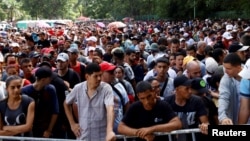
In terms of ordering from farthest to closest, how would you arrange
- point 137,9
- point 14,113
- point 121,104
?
point 137,9 → point 121,104 → point 14,113

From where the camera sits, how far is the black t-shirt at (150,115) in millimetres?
4918

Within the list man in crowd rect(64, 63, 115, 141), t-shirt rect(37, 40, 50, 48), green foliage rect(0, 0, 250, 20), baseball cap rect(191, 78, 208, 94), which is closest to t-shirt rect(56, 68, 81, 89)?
man in crowd rect(64, 63, 115, 141)

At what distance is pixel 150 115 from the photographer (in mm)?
4953

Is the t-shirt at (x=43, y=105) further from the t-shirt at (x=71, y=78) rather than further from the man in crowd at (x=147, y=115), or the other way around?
the man in crowd at (x=147, y=115)

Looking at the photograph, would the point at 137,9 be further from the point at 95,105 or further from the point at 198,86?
the point at 95,105

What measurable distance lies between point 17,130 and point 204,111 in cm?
221

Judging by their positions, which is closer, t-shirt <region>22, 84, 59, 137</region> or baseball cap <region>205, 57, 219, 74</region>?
t-shirt <region>22, 84, 59, 137</region>

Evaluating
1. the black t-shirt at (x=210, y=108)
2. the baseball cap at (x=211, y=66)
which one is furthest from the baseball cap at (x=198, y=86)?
the baseball cap at (x=211, y=66)

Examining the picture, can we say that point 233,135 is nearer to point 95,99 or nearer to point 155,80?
point 95,99

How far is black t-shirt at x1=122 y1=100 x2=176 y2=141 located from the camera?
194 inches

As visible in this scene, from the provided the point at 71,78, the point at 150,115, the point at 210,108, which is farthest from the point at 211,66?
the point at 150,115

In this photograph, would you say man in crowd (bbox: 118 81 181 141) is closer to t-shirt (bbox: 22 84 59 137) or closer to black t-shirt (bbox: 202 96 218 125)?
black t-shirt (bbox: 202 96 218 125)

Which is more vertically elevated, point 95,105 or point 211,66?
point 211,66

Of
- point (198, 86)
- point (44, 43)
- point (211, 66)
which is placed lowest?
point (198, 86)
